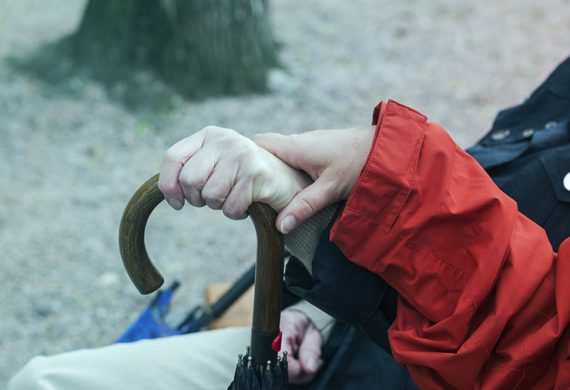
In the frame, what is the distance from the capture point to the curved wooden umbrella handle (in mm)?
1040

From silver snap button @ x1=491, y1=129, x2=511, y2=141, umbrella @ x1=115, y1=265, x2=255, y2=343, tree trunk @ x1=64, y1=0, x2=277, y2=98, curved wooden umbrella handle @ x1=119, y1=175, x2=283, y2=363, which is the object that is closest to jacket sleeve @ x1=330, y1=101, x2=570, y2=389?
curved wooden umbrella handle @ x1=119, y1=175, x2=283, y2=363

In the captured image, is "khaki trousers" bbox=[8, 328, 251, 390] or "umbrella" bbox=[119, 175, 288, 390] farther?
"khaki trousers" bbox=[8, 328, 251, 390]

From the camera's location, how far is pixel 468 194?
1014mm

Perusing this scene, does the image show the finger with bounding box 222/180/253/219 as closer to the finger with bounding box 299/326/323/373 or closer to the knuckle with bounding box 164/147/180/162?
the knuckle with bounding box 164/147/180/162

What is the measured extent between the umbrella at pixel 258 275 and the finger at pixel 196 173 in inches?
2.0

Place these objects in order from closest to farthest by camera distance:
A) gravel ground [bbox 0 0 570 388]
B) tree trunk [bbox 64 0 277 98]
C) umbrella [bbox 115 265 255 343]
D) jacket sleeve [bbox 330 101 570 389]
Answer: jacket sleeve [bbox 330 101 570 389]
umbrella [bbox 115 265 255 343]
gravel ground [bbox 0 0 570 388]
tree trunk [bbox 64 0 277 98]

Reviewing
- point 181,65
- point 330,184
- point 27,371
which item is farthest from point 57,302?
point 330,184

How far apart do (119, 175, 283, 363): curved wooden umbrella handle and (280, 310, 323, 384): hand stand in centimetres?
20

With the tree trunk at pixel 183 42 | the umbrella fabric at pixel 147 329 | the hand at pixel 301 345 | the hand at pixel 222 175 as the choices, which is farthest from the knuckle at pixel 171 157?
the tree trunk at pixel 183 42

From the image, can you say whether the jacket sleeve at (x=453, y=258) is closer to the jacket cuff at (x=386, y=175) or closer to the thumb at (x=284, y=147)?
the jacket cuff at (x=386, y=175)

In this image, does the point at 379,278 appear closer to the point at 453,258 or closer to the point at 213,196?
the point at 453,258

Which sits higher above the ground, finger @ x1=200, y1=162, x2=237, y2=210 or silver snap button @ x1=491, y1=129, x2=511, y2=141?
finger @ x1=200, y1=162, x2=237, y2=210

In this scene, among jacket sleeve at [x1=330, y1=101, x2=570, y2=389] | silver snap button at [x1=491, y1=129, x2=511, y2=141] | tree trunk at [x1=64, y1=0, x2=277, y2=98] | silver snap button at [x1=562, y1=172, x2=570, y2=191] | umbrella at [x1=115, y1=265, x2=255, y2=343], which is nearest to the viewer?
jacket sleeve at [x1=330, y1=101, x2=570, y2=389]

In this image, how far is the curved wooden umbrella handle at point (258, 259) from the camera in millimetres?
1040
